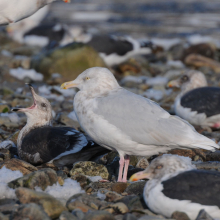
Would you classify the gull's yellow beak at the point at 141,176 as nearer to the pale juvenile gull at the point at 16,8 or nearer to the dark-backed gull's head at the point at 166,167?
the dark-backed gull's head at the point at 166,167

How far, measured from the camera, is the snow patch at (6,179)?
4.36m

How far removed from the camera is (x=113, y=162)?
5.83m

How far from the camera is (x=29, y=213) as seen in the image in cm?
365

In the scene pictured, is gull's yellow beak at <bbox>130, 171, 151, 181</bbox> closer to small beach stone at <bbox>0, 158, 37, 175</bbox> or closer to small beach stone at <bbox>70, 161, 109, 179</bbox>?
small beach stone at <bbox>70, 161, 109, 179</bbox>

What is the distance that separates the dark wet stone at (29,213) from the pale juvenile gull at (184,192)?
3.32 ft

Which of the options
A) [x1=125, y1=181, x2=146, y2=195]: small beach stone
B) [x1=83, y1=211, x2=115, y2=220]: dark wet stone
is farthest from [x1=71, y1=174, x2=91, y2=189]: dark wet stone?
[x1=83, y1=211, x2=115, y2=220]: dark wet stone

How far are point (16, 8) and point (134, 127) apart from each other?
3086mm

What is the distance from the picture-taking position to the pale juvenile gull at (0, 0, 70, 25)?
671cm

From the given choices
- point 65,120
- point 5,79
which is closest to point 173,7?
point 5,79

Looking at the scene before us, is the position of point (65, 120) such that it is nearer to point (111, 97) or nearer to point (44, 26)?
point (111, 97)

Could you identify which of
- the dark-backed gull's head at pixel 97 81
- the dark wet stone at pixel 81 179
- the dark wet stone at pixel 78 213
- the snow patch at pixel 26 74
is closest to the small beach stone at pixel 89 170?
the dark wet stone at pixel 81 179

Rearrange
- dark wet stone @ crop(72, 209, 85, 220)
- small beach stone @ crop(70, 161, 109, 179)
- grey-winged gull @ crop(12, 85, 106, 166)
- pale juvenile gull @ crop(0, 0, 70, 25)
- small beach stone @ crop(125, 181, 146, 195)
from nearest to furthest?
dark wet stone @ crop(72, 209, 85, 220) < small beach stone @ crop(125, 181, 146, 195) < small beach stone @ crop(70, 161, 109, 179) < grey-winged gull @ crop(12, 85, 106, 166) < pale juvenile gull @ crop(0, 0, 70, 25)

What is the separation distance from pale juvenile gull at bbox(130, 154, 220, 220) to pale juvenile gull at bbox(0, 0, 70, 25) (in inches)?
152

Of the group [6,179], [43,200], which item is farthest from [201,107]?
[43,200]
